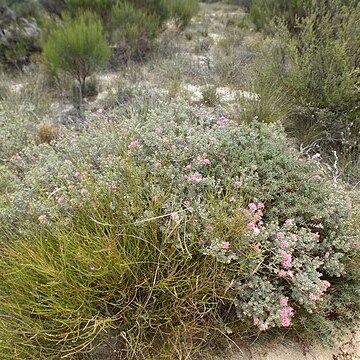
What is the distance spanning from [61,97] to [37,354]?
13.4ft

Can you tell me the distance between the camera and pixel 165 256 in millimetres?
1750

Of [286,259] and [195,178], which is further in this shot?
[195,178]

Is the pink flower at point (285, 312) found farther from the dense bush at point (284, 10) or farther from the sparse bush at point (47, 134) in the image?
the dense bush at point (284, 10)

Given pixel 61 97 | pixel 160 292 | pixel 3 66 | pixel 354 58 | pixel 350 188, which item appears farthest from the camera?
pixel 3 66

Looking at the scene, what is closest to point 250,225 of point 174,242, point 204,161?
point 174,242

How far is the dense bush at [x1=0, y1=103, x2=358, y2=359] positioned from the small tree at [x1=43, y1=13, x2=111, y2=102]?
3.23 metres

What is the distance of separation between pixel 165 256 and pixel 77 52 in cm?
409

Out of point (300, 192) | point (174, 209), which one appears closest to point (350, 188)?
point (300, 192)

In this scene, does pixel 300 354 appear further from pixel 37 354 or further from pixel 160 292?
pixel 37 354

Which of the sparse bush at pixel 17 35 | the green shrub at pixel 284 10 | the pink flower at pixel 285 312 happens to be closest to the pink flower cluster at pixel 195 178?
the pink flower at pixel 285 312

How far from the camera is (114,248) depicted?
1724 mm

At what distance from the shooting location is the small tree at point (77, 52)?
4.91 meters

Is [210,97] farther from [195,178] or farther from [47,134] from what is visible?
[195,178]

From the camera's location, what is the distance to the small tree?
4.91 m
